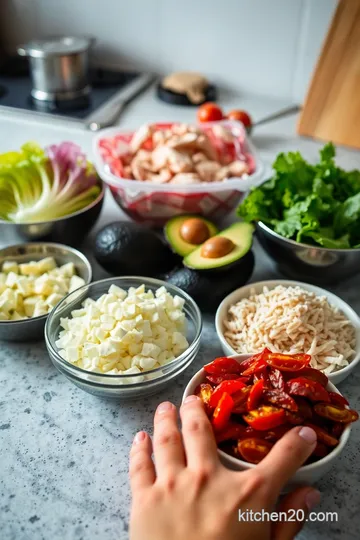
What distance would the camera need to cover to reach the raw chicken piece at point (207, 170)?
53.6 inches

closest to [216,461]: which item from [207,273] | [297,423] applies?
[297,423]

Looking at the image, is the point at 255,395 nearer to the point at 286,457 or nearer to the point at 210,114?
the point at 286,457

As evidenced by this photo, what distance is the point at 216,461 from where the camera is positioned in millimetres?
722

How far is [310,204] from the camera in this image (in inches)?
45.9

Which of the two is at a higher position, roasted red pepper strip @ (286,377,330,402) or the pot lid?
the pot lid

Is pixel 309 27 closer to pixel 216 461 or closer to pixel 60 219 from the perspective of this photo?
pixel 60 219

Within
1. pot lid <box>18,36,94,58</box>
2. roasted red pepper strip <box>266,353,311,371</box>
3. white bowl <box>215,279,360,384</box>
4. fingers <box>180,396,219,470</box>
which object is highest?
pot lid <box>18,36,94,58</box>

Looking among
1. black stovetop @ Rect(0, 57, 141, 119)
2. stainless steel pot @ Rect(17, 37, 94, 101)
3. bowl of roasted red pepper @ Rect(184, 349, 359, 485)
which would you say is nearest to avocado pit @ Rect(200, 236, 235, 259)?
bowl of roasted red pepper @ Rect(184, 349, 359, 485)

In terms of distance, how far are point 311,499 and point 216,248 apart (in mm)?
551

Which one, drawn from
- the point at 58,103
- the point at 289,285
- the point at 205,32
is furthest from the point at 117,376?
the point at 205,32

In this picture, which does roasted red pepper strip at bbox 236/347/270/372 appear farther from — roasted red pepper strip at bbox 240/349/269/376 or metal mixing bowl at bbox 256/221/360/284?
metal mixing bowl at bbox 256/221/360/284

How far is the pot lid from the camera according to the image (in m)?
1.92

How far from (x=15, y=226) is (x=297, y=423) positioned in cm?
80

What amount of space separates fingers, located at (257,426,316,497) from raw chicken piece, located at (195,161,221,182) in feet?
2.58
